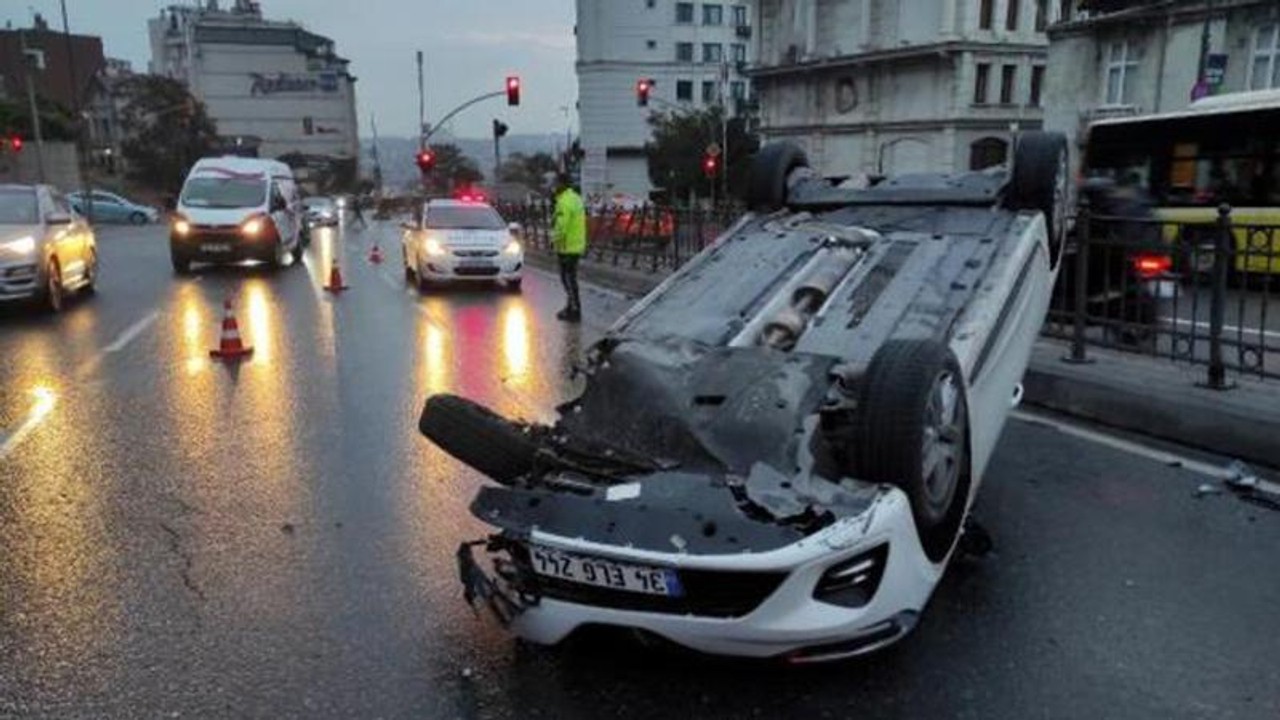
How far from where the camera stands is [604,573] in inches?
127

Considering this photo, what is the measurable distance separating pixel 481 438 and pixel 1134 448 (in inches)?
163

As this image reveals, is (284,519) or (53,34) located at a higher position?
(53,34)

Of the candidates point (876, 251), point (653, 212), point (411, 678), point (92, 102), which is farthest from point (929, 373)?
point (92, 102)

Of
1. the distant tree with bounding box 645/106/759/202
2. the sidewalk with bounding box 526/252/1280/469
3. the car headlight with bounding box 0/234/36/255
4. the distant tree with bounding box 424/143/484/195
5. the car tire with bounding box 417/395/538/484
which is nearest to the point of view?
the car tire with bounding box 417/395/538/484

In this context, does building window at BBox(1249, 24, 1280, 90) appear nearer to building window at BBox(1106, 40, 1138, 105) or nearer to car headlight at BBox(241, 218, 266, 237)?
building window at BBox(1106, 40, 1138, 105)

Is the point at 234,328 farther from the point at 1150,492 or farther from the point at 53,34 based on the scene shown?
the point at 53,34

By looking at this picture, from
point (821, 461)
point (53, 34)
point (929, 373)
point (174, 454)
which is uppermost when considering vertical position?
point (53, 34)

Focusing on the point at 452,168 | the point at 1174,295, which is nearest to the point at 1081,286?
the point at 1174,295

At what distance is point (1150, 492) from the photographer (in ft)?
18.0

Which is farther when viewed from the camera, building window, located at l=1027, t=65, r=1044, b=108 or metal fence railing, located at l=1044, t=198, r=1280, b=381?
building window, located at l=1027, t=65, r=1044, b=108

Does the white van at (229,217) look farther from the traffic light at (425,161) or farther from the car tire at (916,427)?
the traffic light at (425,161)

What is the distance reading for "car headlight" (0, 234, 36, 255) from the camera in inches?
500

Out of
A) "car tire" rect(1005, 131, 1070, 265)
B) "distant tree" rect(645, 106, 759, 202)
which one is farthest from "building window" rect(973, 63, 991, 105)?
"car tire" rect(1005, 131, 1070, 265)

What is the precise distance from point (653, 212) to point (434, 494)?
12.0m
